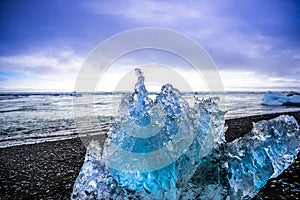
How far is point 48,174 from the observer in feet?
19.2

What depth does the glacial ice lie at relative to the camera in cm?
279

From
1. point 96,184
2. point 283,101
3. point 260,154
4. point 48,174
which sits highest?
point 260,154

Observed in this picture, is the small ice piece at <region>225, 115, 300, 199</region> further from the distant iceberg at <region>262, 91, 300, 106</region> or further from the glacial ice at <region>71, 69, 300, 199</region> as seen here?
the distant iceberg at <region>262, 91, 300, 106</region>

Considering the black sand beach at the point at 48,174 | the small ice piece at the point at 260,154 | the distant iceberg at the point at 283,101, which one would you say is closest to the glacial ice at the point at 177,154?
the small ice piece at the point at 260,154

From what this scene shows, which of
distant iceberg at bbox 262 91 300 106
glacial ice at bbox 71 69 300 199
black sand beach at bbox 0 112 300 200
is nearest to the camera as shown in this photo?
glacial ice at bbox 71 69 300 199

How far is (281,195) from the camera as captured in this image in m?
4.27

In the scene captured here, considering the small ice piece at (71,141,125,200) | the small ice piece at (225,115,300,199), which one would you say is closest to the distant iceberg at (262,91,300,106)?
the small ice piece at (225,115,300,199)

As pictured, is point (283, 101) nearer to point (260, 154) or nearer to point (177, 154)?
point (260, 154)

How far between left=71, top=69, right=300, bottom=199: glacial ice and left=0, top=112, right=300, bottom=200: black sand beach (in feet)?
4.82

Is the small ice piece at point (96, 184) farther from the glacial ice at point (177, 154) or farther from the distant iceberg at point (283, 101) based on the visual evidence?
the distant iceberg at point (283, 101)

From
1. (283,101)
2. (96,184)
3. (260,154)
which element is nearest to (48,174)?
(96,184)

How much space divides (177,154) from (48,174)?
409 cm

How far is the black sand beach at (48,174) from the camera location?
15.0 ft

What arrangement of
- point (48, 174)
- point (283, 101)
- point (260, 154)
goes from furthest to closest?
point (283, 101)
point (48, 174)
point (260, 154)
